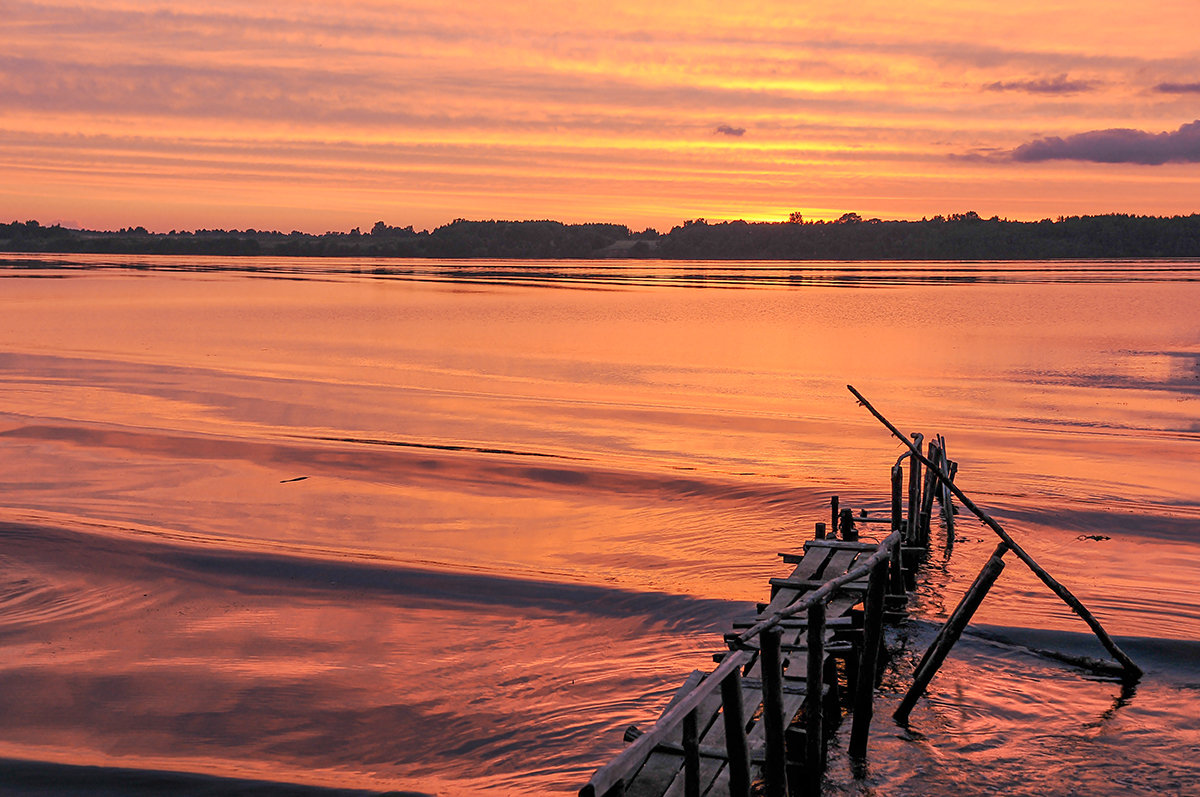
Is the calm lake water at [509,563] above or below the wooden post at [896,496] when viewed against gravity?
below

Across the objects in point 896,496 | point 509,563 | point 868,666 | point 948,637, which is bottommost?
point 509,563

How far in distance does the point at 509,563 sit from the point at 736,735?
28.0 ft

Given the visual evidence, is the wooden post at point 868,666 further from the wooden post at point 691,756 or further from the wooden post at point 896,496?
the wooden post at point 896,496

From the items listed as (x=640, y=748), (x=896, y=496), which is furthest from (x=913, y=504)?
(x=640, y=748)

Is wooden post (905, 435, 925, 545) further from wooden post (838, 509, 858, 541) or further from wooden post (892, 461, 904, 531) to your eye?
wooden post (838, 509, 858, 541)

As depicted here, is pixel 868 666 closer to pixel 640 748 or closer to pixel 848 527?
pixel 848 527

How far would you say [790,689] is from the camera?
926cm

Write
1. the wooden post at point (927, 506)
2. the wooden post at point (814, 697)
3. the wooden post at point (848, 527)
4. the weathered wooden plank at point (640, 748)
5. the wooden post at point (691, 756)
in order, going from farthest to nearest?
the wooden post at point (927, 506)
the wooden post at point (848, 527)
the wooden post at point (814, 697)
the wooden post at point (691, 756)
the weathered wooden plank at point (640, 748)

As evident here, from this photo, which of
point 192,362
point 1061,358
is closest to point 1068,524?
point 1061,358

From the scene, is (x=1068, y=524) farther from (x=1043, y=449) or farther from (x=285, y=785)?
(x=285, y=785)

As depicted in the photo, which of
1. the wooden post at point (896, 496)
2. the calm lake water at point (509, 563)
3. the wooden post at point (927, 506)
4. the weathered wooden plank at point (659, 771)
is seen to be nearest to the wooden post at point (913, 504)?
the wooden post at point (927, 506)

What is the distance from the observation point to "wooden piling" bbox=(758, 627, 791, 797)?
302 inches

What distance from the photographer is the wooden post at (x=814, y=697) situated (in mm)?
8607

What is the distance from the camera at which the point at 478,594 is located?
558 inches
